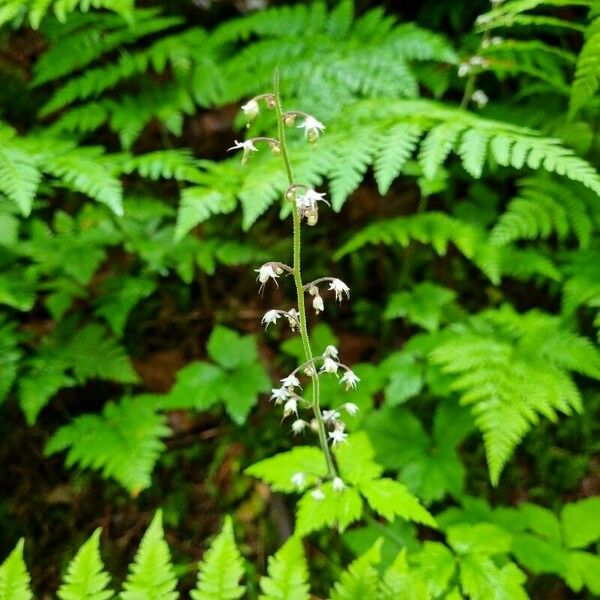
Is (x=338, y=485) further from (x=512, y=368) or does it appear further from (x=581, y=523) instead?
(x=581, y=523)

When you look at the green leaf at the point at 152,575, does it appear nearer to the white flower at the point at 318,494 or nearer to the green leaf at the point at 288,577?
the green leaf at the point at 288,577

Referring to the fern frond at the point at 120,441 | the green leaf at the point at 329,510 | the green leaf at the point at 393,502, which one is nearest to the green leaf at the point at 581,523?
the green leaf at the point at 393,502

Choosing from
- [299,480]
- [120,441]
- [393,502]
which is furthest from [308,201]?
[120,441]

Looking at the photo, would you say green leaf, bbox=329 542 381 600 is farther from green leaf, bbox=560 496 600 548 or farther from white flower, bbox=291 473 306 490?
green leaf, bbox=560 496 600 548

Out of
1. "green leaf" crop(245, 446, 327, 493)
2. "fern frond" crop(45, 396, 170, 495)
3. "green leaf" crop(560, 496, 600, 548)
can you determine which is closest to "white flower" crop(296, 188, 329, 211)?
"green leaf" crop(245, 446, 327, 493)

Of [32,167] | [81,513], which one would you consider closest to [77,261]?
[32,167]
